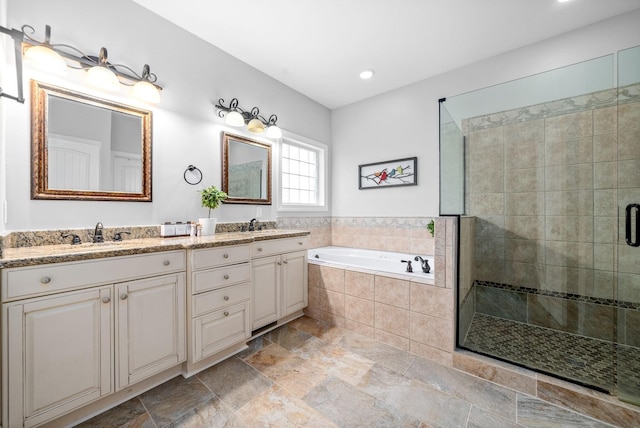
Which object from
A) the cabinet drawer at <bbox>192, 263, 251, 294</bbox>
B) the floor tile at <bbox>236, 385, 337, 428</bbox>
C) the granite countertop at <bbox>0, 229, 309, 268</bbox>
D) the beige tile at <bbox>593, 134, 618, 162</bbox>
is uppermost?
the beige tile at <bbox>593, 134, 618, 162</bbox>

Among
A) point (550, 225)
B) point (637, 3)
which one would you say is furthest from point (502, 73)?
point (550, 225)

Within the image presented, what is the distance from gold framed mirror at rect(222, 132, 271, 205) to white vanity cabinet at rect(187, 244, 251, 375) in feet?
2.85

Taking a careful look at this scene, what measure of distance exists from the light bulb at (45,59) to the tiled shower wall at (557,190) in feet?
10.2

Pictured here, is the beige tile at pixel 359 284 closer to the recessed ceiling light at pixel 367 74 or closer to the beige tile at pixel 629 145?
the beige tile at pixel 629 145

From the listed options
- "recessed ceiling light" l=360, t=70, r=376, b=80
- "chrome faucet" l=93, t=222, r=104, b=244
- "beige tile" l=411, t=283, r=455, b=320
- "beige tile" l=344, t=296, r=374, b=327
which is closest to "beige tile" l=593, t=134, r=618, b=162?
"beige tile" l=411, t=283, r=455, b=320

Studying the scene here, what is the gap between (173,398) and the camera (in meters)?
1.53

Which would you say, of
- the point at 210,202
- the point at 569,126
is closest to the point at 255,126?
the point at 210,202

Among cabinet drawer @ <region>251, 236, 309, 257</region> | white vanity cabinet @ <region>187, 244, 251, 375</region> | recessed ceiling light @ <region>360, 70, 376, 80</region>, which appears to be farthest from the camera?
recessed ceiling light @ <region>360, 70, 376, 80</region>

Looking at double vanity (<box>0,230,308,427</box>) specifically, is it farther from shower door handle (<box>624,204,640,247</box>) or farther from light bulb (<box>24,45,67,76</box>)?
shower door handle (<box>624,204,640,247</box>)

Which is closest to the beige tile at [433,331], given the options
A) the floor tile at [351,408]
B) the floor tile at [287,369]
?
the floor tile at [351,408]

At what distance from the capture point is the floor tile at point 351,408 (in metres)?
1.37

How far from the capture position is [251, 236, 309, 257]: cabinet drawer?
87.4 inches

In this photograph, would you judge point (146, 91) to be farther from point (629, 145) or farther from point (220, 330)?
Result: point (629, 145)

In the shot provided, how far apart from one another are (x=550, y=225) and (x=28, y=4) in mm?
3978
